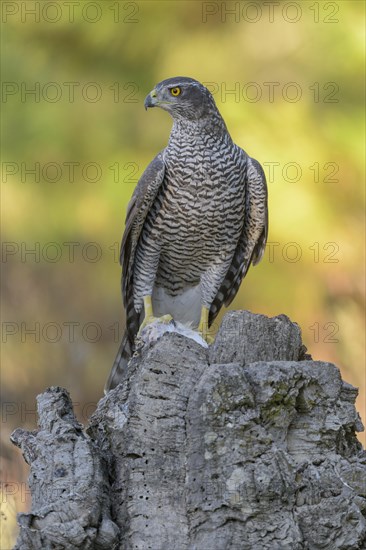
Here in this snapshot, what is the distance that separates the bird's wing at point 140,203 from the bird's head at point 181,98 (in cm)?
30

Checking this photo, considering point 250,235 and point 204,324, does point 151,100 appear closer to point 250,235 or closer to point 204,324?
point 250,235

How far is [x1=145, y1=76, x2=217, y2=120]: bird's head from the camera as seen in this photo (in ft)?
18.4

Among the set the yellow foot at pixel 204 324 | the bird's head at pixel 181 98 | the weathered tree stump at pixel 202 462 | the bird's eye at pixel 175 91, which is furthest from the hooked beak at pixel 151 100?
the weathered tree stump at pixel 202 462

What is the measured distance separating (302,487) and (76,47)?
7.49 m

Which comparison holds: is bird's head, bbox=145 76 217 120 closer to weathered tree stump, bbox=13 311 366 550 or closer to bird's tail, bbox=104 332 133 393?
bird's tail, bbox=104 332 133 393

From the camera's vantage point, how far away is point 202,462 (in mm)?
3619

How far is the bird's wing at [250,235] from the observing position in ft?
19.3

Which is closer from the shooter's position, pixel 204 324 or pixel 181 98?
pixel 181 98

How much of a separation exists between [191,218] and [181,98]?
2.36 feet

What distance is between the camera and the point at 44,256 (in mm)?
9250

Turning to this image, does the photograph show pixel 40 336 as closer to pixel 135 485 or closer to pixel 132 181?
pixel 132 181

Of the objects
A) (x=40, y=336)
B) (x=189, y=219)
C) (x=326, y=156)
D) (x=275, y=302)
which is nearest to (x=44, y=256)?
(x=40, y=336)

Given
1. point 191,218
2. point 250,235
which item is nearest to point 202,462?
point 191,218

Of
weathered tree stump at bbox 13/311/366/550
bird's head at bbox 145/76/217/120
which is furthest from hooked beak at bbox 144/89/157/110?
weathered tree stump at bbox 13/311/366/550
